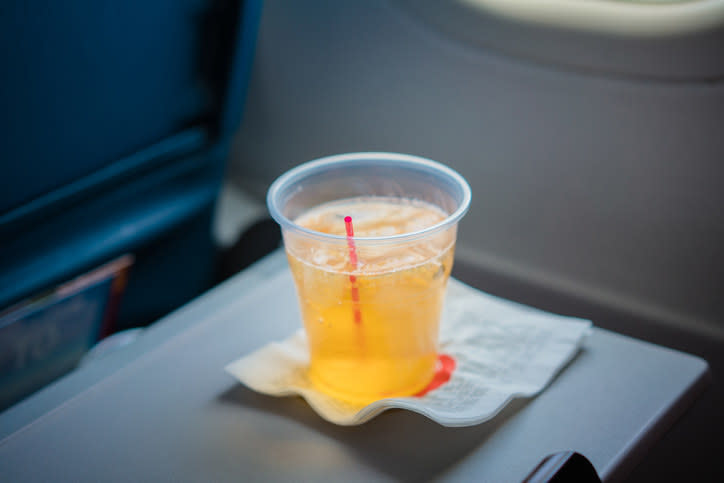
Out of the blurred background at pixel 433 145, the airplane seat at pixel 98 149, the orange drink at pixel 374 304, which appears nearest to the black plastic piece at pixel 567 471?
the orange drink at pixel 374 304

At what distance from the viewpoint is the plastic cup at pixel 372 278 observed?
2.02 feet

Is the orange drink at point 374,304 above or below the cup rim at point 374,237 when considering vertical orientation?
below

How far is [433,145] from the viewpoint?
3.67 ft

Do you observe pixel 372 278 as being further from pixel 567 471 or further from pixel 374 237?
pixel 567 471

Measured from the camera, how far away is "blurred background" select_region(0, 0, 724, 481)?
85 cm

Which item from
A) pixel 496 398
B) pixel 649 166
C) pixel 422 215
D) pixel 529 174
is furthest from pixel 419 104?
pixel 496 398

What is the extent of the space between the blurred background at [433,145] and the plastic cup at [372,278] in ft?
1.08

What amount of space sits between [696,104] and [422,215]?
0.42m

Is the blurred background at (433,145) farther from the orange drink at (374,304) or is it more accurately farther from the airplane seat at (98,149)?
the orange drink at (374,304)

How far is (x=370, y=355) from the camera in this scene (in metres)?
0.65

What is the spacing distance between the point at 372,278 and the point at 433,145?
55 centimetres

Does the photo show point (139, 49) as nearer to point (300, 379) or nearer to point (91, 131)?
point (91, 131)

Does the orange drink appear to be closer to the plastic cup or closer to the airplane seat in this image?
the plastic cup

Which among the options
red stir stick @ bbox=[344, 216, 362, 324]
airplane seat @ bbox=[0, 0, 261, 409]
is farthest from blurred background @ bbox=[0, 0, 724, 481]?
red stir stick @ bbox=[344, 216, 362, 324]
